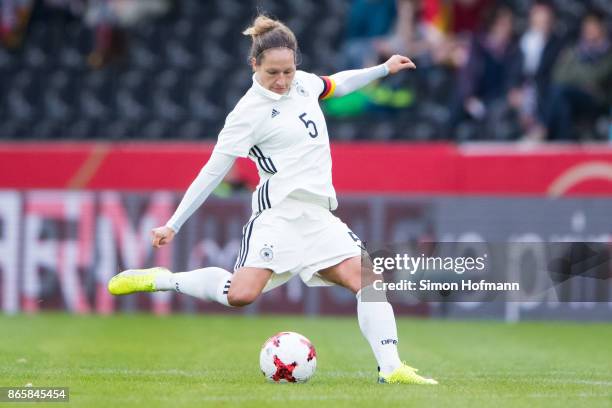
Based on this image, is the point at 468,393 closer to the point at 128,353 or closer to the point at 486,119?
the point at 128,353

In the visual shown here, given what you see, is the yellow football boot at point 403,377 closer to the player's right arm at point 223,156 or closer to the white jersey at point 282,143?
the white jersey at point 282,143

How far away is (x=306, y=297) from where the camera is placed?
15016mm

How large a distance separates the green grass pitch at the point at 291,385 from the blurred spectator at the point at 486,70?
3.13 meters

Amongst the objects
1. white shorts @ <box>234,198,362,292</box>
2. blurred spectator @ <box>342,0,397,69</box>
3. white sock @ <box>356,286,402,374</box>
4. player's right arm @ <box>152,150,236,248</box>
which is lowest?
white sock @ <box>356,286,402,374</box>

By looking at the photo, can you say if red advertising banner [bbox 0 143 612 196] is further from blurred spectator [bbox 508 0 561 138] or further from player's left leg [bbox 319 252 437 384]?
player's left leg [bbox 319 252 437 384]

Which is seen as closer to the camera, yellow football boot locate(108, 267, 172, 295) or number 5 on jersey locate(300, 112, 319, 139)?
number 5 on jersey locate(300, 112, 319, 139)

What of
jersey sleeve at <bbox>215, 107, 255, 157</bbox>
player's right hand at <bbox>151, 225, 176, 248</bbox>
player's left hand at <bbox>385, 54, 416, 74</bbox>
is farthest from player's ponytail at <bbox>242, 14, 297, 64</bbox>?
player's right hand at <bbox>151, 225, 176, 248</bbox>

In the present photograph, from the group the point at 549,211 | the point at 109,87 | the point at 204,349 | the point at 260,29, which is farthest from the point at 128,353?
the point at 109,87

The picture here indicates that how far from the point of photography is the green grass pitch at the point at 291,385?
7559 millimetres

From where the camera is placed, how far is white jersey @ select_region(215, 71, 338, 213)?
823 cm

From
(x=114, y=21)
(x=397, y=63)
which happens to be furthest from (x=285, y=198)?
(x=114, y=21)

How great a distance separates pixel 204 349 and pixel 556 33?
771cm

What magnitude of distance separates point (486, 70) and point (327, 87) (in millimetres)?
8029

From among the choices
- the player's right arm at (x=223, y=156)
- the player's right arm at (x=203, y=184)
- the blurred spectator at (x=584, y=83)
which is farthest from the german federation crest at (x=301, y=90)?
the blurred spectator at (x=584, y=83)
